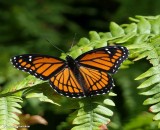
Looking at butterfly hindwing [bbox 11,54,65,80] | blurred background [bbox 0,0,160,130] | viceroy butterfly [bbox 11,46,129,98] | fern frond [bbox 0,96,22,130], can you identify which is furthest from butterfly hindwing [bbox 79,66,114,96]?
blurred background [bbox 0,0,160,130]

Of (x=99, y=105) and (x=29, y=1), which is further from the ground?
(x=29, y=1)

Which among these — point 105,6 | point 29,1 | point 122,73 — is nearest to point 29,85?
point 122,73

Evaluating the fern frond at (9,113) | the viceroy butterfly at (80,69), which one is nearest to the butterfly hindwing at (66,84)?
the viceroy butterfly at (80,69)

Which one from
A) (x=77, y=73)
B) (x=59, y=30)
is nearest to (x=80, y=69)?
(x=77, y=73)

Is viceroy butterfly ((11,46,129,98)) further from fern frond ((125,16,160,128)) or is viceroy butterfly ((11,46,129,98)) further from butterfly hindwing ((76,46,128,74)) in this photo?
fern frond ((125,16,160,128))

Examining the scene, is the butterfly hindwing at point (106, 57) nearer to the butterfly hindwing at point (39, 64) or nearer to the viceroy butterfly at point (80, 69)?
the viceroy butterfly at point (80, 69)

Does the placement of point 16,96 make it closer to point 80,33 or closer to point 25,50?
point 25,50

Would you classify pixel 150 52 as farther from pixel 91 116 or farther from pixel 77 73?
pixel 91 116
